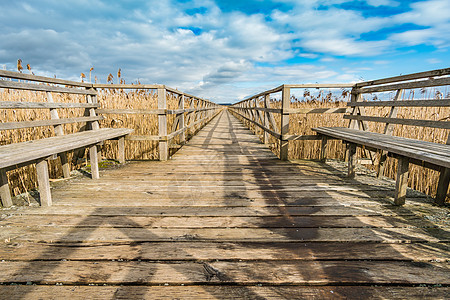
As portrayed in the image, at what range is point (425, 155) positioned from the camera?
1.83 metres

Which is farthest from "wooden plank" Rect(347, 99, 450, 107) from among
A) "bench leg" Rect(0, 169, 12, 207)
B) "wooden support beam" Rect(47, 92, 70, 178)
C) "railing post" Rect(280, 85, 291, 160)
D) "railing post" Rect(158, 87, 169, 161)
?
"wooden support beam" Rect(47, 92, 70, 178)

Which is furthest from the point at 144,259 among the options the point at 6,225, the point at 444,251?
the point at 444,251

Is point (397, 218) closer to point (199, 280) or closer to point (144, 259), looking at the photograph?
point (199, 280)

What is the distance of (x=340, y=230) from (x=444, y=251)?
0.59 m

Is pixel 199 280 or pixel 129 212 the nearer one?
pixel 199 280

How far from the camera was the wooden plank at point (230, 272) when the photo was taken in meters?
1.26

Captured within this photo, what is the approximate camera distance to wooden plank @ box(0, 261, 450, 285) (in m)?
1.26

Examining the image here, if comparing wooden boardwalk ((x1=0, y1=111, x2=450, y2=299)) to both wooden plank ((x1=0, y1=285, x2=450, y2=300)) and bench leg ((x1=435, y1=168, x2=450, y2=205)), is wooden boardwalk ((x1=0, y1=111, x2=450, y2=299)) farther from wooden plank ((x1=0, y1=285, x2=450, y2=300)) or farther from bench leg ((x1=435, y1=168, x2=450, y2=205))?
bench leg ((x1=435, y1=168, x2=450, y2=205))

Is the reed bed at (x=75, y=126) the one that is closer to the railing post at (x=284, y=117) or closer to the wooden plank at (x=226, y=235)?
the wooden plank at (x=226, y=235)

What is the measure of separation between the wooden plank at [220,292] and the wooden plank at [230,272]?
4 cm

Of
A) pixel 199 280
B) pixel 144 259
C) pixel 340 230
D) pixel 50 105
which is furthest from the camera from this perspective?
pixel 50 105

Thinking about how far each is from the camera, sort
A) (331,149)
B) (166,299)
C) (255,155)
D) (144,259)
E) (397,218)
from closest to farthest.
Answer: (166,299) < (144,259) < (397,218) < (255,155) < (331,149)

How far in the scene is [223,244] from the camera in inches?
62.8

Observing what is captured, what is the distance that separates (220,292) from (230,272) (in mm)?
149
